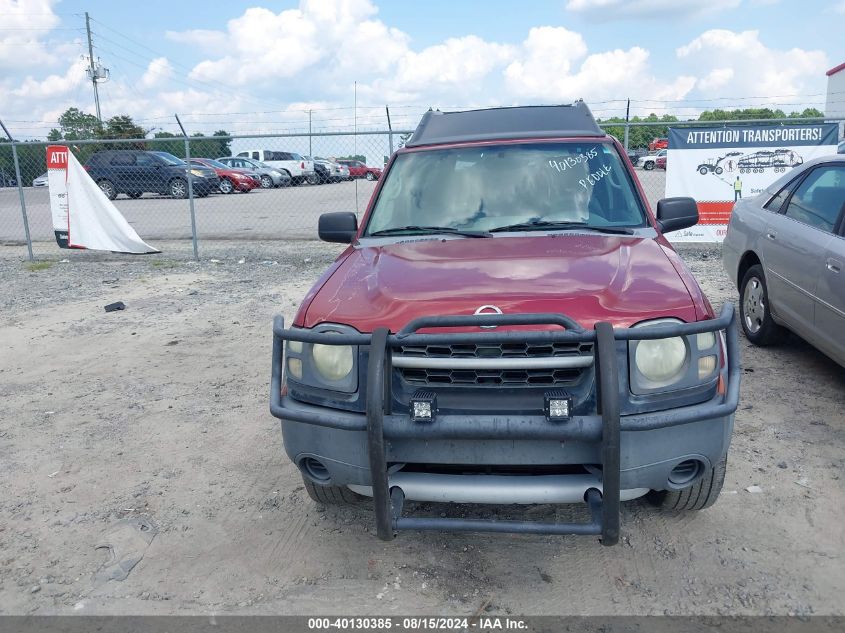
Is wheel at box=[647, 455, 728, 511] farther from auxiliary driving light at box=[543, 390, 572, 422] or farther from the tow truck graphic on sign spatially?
the tow truck graphic on sign

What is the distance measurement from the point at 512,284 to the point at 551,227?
3.44 ft

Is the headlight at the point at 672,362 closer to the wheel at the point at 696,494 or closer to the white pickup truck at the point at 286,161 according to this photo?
the wheel at the point at 696,494

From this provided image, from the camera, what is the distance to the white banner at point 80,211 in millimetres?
11188

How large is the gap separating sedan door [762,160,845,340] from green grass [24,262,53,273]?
35.1 feet

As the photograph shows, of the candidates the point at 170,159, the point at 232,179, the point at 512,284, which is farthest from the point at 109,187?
the point at 512,284

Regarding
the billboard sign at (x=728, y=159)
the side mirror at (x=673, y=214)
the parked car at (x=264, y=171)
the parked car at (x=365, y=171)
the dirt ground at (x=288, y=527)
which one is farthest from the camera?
the parked car at (x=264, y=171)

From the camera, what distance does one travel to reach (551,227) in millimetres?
3830

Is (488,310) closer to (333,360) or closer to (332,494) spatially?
(333,360)

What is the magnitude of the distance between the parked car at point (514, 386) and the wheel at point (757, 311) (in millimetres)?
3073

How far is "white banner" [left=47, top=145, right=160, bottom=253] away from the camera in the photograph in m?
11.2

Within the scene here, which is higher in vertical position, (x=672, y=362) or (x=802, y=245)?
(x=802, y=245)

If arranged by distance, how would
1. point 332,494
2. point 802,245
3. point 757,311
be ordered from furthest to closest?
1. point 757,311
2. point 802,245
3. point 332,494

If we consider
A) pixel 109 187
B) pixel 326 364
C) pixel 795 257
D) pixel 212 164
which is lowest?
pixel 326 364

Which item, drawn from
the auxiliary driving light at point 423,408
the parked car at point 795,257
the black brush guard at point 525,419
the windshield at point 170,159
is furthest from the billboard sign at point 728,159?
the windshield at point 170,159
